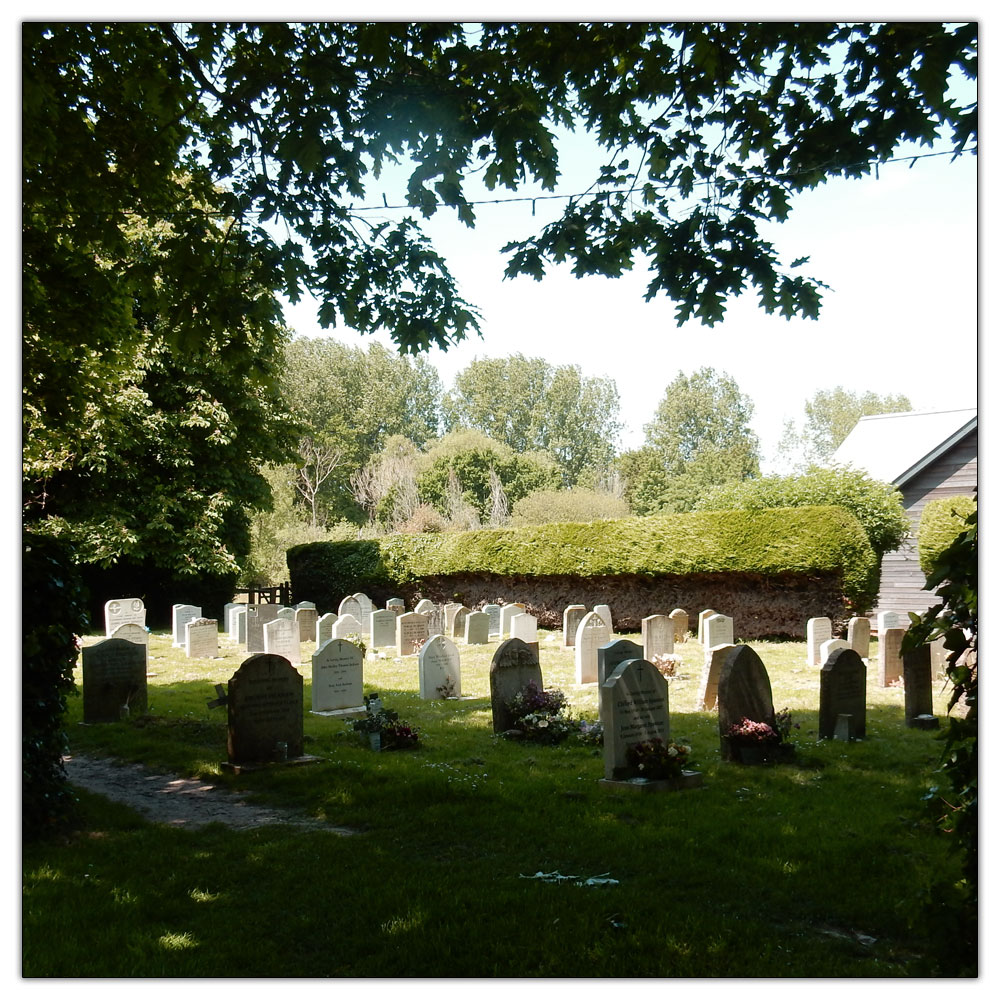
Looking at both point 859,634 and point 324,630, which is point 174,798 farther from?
point 859,634

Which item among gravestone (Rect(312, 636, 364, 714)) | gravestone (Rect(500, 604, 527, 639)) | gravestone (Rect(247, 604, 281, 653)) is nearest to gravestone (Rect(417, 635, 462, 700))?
gravestone (Rect(312, 636, 364, 714))

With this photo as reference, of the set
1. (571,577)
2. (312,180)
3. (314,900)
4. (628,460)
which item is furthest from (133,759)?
(628,460)

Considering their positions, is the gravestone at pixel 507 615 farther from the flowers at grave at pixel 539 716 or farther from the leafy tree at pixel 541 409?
the flowers at grave at pixel 539 716

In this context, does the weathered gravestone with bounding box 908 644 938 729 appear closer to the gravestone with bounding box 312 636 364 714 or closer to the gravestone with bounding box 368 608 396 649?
the gravestone with bounding box 312 636 364 714

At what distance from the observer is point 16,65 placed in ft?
14.6

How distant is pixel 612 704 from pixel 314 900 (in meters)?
2.88

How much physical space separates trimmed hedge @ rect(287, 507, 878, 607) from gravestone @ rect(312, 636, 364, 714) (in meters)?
9.25

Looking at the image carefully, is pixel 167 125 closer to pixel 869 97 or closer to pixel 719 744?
pixel 869 97

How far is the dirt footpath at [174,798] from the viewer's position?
19.0 ft

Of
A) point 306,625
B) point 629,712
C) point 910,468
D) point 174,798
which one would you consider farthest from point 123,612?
point 910,468

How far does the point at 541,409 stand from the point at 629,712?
1692 centimetres

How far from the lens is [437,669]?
1096cm

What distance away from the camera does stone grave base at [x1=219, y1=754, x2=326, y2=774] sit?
702 centimetres
